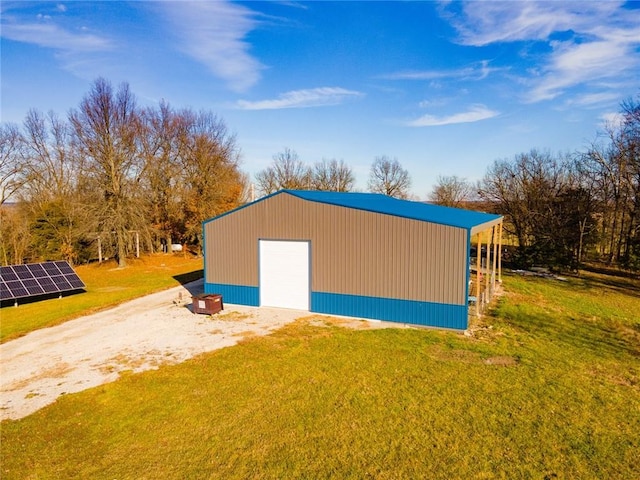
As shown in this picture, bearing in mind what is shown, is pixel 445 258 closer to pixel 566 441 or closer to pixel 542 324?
pixel 542 324

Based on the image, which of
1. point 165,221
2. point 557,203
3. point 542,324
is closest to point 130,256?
point 165,221

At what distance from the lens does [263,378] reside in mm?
8180

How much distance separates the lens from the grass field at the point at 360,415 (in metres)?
5.36

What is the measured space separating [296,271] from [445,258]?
5.32 metres

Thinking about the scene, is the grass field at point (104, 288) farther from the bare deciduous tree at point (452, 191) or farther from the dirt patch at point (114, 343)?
the bare deciduous tree at point (452, 191)

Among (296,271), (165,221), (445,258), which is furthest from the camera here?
(165,221)

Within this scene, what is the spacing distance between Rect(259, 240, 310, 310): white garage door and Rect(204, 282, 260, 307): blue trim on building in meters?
0.28

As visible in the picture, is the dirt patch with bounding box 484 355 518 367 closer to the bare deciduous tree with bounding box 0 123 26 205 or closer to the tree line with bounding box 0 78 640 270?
the tree line with bounding box 0 78 640 270

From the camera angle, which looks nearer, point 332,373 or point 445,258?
point 332,373

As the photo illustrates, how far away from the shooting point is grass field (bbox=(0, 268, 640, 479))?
5.36m

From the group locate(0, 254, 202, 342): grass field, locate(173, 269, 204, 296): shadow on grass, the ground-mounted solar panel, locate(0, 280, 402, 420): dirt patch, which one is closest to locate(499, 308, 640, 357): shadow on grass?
locate(0, 280, 402, 420): dirt patch

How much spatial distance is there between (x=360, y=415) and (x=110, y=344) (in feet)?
25.6

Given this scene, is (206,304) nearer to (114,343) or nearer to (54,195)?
(114,343)


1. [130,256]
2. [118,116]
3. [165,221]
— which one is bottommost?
[130,256]
